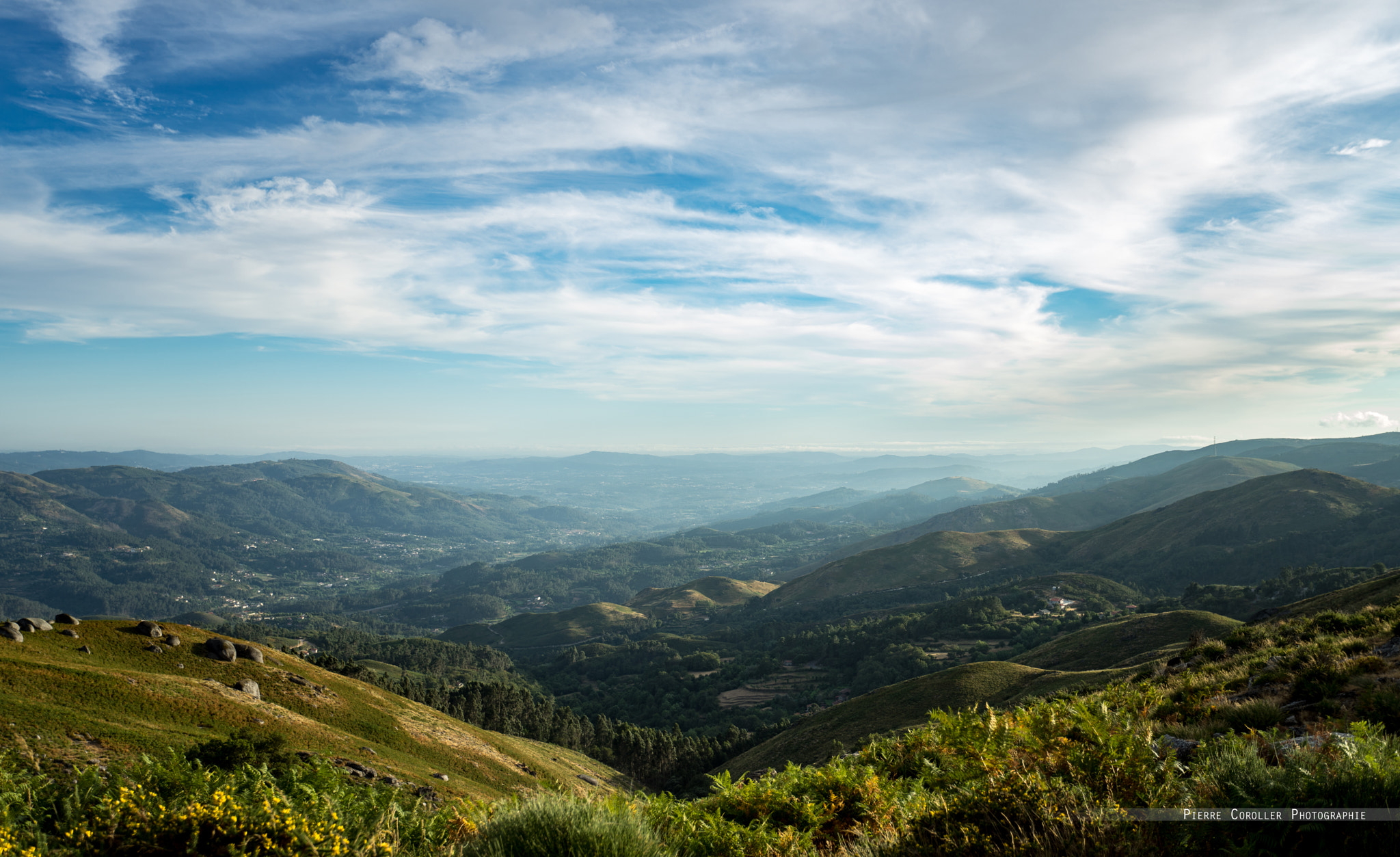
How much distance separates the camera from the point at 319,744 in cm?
4897

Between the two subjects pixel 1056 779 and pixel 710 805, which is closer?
pixel 1056 779

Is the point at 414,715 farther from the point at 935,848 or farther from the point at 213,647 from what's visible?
the point at 935,848

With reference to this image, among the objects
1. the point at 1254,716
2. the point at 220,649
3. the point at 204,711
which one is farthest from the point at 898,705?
the point at 220,649

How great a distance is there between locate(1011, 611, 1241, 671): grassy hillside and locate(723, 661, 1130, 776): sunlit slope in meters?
13.5

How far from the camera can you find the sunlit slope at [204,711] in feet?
116

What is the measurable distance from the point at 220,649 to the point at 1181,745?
78569 mm

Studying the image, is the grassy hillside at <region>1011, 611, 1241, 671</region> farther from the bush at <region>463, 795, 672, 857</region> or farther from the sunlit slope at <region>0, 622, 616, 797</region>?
the bush at <region>463, 795, 672, 857</region>

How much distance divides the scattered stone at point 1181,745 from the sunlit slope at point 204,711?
27.6m

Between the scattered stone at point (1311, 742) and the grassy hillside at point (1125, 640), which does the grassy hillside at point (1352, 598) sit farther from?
the scattered stone at point (1311, 742)

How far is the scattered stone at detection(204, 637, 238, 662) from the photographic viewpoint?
60.3m

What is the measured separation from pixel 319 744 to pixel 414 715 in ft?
80.5

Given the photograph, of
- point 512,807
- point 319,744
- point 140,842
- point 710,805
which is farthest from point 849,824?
point 319,744

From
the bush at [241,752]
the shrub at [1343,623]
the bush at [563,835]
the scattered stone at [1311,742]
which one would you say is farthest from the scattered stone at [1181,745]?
the bush at [241,752]

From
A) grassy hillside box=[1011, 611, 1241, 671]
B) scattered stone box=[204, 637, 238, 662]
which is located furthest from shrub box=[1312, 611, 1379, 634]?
scattered stone box=[204, 637, 238, 662]
